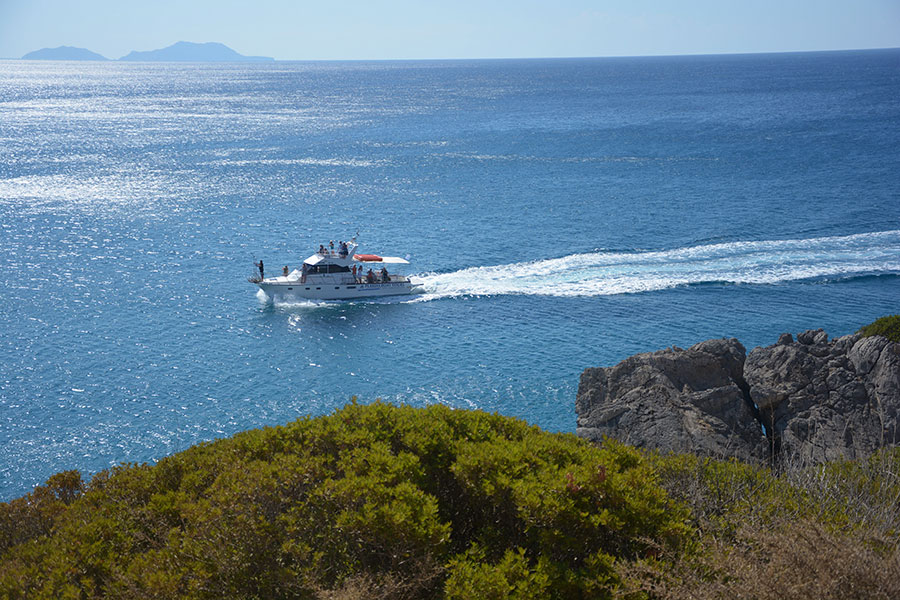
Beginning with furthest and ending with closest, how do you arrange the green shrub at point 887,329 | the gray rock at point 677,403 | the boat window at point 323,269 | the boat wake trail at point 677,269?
the boat wake trail at point 677,269 → the boat window at point 323,269 → the green shrub at point 887,329 → the gray rock at point 677,403

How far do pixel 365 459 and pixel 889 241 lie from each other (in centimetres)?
5479

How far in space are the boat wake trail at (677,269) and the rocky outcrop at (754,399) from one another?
766 inches

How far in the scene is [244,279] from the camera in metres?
48.8

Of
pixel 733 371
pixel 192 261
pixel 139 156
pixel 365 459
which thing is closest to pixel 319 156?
pixel 139 156

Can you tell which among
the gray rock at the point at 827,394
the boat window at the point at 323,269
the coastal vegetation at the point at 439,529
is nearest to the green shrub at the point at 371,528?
the coastal vegetation at the point at 439,529

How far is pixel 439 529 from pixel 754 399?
724 inches

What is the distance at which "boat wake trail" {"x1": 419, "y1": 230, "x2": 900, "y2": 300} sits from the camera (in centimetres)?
4644

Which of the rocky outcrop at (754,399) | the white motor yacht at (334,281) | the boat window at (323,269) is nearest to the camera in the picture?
the rocky outcrop at (754,399)

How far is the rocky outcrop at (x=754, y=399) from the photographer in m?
22.8

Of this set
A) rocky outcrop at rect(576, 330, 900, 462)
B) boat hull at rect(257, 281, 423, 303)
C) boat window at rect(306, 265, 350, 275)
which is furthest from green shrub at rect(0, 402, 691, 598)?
boat window at rect(306, 265, 350, 275)

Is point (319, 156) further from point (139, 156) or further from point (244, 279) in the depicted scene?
point (244, 279)

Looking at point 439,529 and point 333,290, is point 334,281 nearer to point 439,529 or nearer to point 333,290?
point 333,290

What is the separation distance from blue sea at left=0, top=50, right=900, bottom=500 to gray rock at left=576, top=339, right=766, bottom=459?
16.9ft

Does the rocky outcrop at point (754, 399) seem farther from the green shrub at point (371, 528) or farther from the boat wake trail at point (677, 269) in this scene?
the boat wake trail at point (677, 269)
